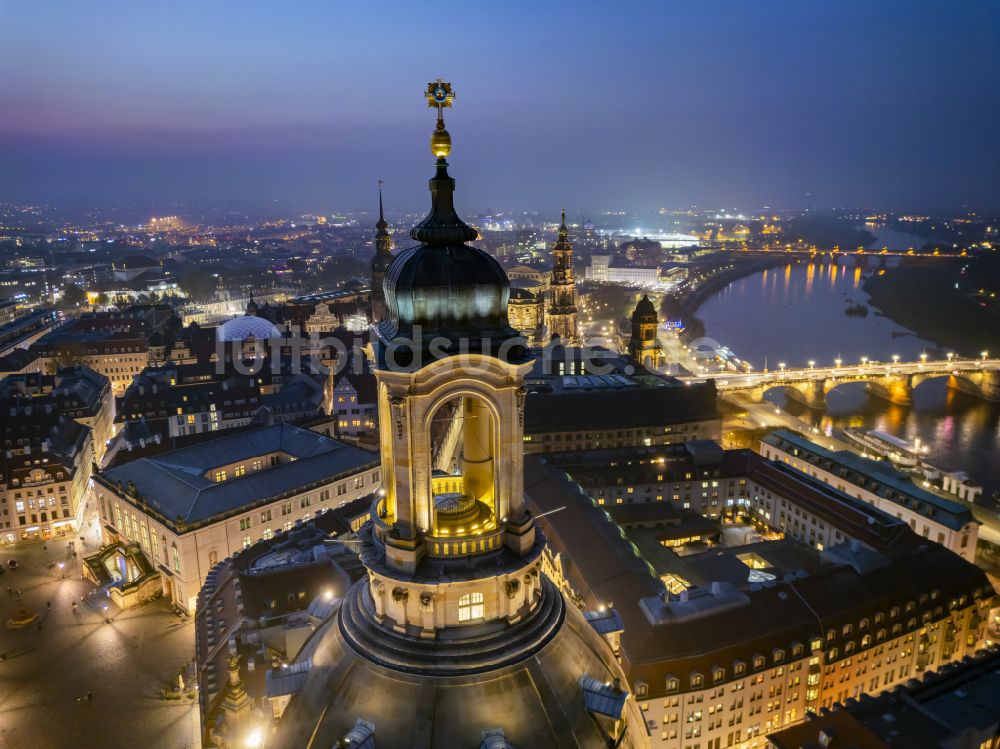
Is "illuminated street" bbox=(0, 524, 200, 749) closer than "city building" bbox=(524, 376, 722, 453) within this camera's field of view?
Yes

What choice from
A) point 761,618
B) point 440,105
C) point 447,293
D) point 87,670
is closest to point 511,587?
point 447,293

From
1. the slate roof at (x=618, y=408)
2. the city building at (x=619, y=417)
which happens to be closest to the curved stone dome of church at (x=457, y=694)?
the city building at (x=619, y=417)

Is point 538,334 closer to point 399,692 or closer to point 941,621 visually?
point 941,621

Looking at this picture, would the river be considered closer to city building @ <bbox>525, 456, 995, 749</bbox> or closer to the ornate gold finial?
city building @ <bbox>525, 456, 995, 749</bbox>

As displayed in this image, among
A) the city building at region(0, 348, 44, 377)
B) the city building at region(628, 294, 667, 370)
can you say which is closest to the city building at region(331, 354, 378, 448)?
the city building at region(628, 294, 667, 370)

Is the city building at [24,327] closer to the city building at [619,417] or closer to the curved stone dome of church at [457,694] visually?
the city building at [619,417]

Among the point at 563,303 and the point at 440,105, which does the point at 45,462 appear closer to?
the point at 440,105
